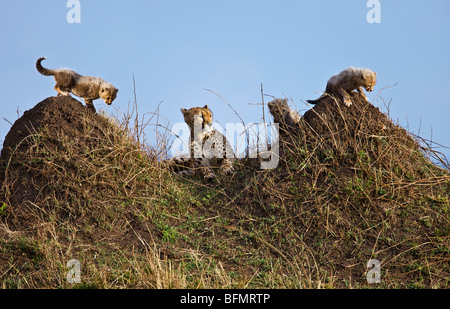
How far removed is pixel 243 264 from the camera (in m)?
6.72

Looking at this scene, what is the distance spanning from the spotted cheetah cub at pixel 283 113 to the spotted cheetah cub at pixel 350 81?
77 centimetres

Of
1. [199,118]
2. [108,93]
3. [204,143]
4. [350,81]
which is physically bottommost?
[204,143]

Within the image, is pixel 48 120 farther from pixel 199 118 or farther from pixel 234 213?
pixel 234 213

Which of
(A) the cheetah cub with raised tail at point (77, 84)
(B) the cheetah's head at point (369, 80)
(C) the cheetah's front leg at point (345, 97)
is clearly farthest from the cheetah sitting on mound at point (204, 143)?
(B) the cheetah's head at point (369, 80)

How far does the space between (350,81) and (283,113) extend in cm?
140

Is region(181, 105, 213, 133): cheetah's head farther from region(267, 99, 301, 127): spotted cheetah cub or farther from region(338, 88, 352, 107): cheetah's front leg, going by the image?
region(338, 88, 352, 107): cheetah's front leg

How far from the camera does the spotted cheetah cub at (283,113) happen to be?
9.32 meters

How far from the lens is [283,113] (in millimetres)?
9422

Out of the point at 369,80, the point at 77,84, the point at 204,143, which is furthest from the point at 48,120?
the point at 369,80

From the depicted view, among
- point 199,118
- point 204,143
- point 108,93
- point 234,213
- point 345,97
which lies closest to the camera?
point 234,213

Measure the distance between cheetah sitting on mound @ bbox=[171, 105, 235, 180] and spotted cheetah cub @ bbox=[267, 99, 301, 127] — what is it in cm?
110
